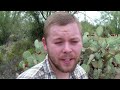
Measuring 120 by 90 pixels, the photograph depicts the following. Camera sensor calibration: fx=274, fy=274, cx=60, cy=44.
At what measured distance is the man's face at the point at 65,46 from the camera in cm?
96

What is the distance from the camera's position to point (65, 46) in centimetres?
94

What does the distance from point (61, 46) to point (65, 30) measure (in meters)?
0.09

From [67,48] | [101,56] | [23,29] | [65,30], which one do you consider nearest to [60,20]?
[65,30]

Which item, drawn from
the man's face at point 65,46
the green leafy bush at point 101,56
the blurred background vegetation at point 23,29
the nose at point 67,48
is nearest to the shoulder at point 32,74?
the man's face at point 65,46

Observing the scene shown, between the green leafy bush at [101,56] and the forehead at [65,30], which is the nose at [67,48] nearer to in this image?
the forehead at [65,30]

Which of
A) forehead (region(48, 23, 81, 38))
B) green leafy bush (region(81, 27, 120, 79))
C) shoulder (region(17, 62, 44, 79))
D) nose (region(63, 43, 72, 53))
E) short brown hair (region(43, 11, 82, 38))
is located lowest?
green leafy bush (region(81, 27, 120, 79))

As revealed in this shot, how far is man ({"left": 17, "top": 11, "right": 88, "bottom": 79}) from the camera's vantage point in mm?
972

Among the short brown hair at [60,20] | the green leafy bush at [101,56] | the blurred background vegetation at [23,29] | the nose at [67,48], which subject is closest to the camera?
the nose at [67,48]

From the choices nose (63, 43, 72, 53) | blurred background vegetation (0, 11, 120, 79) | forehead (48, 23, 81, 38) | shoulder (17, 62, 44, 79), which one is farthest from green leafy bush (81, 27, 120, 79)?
nose (63, 43, 72, 53)

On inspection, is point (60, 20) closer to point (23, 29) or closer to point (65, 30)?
point (65, 30)

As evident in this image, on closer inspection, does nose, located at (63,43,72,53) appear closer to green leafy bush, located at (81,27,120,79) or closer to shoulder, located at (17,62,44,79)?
shoulder, located at (17,62,44,79)

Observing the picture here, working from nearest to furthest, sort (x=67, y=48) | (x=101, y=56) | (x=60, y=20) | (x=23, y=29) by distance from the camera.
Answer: (x=67, y=48)
(x=60, y=20)
(x=101, y=56)
(x=23, y=29)
